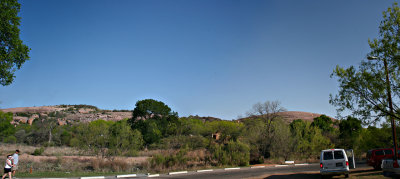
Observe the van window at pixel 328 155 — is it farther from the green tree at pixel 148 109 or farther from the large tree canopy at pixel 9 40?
the green tree at pixel 148 109

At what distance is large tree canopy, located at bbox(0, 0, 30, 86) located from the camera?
763 inches

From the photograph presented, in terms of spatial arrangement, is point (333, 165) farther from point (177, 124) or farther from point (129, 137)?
point (177, 124)

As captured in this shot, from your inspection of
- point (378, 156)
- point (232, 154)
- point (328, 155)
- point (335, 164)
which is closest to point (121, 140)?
point (232, 154)

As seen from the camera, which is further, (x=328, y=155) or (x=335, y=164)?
(x=328, y=155)

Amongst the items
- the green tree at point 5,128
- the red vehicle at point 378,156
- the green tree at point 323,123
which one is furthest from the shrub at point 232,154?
the green tree at point 323,123

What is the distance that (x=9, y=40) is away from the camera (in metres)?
20.1

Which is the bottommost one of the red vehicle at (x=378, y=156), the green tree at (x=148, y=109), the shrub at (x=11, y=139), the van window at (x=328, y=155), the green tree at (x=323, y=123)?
the shrub at (x=11, y=139)

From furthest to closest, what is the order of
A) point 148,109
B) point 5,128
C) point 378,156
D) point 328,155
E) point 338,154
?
point 148,109, point 5,128, point 378,156, point 328,155, point 338,154

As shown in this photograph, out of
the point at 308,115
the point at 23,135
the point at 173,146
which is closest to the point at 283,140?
the point at 173,146

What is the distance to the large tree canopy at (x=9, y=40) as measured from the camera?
19.4 meters

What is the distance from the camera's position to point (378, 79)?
677 inches

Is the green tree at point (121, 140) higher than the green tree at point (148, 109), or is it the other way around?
the green tree at point (148, 109)

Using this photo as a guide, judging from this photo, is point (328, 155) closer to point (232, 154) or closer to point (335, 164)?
point (335, 164)

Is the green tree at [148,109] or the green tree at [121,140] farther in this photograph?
the green tree at [148,109]
